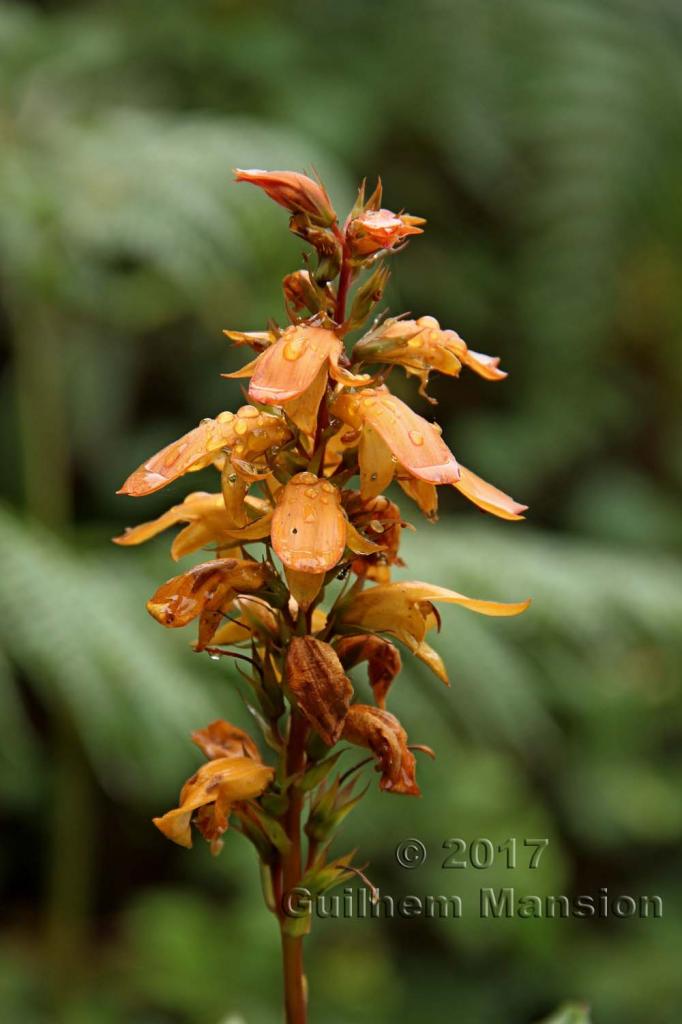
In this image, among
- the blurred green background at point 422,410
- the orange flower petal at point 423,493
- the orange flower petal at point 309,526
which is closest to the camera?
the orange flower petal at point 309,526

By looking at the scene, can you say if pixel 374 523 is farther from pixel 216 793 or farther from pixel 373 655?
pixel 216 793

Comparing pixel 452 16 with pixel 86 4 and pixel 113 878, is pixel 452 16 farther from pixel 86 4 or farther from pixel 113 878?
pixel 113 878

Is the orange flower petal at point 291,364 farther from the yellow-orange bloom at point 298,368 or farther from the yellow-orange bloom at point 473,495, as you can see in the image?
the yellow-orange bloom at point 473,495

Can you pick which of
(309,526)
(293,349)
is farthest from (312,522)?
(293,349)

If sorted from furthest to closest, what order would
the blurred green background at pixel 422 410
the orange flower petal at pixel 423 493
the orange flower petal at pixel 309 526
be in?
1. the blurred green background at pixel 422 410
2. the orange flower petal at pixel 423 493
3. the orange flower petal at pixel 309 526

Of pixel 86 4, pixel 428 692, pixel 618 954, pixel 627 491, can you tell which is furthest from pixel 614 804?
pixel 86 4

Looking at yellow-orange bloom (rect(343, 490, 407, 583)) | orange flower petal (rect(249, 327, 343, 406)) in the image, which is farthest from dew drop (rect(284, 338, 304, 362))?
yellow-orange bloom (rect(343, 490, 407, 583))

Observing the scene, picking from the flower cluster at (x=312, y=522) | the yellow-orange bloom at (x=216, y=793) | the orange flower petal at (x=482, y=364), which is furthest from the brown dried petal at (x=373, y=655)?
the orange flower petal at (x=482, y=364)
